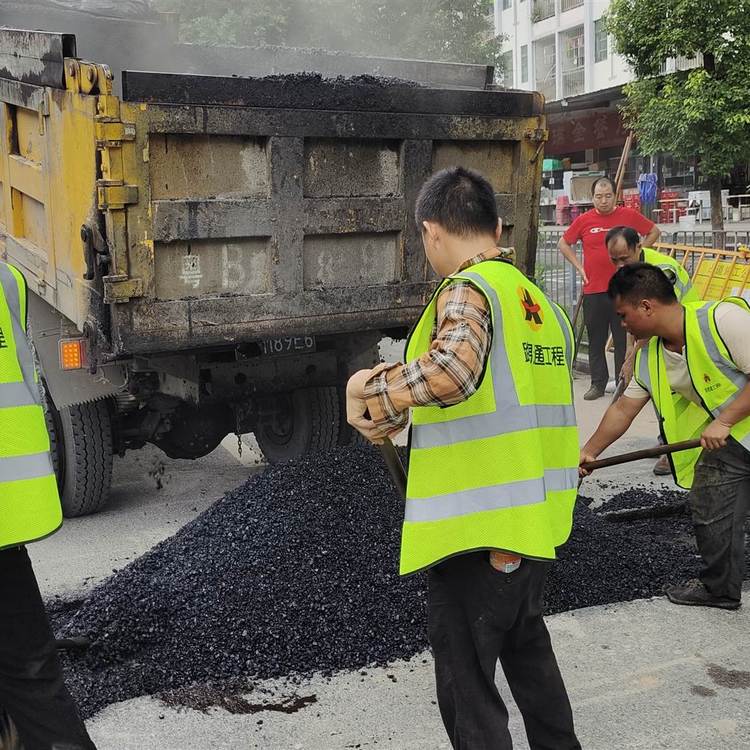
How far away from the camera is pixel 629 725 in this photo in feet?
10.9

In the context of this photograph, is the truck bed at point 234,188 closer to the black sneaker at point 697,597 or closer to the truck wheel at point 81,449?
the truck wheel at point 81,449

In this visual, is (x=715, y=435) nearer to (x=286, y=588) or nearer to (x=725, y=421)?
(x=725, y=421)

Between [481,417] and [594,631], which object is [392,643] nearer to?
[594,631]

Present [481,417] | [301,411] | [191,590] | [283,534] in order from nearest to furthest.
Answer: [481,417] → [191,590] → [283,534] → [301,411]

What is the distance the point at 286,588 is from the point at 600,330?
4.74 metres

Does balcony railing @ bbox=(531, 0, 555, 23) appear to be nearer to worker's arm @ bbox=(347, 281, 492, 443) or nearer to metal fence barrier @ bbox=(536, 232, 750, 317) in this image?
metal fence barrier @ bbox=(536, 232, 750, 317)

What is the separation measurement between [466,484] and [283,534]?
7.06 feet

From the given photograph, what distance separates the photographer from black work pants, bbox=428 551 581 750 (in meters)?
2.53

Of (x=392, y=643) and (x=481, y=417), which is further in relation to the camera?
(x=392, y=643)

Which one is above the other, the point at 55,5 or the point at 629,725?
the point at 55,5

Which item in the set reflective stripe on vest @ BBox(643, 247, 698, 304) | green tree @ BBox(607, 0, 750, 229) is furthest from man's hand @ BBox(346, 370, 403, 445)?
green tree @ BBox(607, 0, 750, 229)

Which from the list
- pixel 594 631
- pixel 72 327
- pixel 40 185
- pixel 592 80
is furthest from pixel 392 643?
pixel 592 80

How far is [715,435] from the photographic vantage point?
4.05 metres

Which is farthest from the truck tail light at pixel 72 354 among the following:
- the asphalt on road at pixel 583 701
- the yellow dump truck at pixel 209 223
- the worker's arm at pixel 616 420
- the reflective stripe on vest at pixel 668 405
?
the reflective stripe on vest at pixel 668 405
